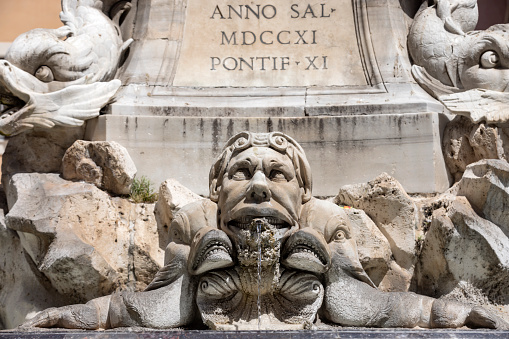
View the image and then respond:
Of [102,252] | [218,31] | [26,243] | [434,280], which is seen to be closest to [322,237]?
[434,280]

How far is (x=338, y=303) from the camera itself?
25.1 feet

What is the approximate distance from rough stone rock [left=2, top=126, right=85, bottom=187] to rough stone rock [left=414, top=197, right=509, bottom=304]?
3.12 meters

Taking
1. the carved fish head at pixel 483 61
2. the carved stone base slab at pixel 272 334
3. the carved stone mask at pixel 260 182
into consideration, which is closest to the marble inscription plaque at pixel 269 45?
the carved fish head at pixel 483 61

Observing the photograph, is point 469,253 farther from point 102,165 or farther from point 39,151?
point 39,151

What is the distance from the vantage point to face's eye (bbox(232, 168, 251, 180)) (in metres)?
7.81

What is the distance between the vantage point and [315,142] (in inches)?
366

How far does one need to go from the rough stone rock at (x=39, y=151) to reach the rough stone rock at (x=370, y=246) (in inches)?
98.2

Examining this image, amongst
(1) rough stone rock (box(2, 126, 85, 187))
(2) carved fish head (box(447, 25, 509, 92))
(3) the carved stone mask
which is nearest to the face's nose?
(3) the carved stone mask

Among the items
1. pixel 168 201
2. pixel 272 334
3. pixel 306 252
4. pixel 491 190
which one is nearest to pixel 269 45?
pixel 168 201

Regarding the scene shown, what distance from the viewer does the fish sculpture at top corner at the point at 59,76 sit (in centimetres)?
→ 923

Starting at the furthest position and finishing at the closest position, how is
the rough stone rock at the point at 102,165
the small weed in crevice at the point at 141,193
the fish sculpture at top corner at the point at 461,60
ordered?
the fish sculpture at top corner at the point at 461,60
the small weed in crevice at the point at 141,193
the rough stone rock at the point at 102,165

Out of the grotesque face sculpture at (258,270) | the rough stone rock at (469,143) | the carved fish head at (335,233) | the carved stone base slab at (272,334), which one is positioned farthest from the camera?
the rough stone rock at (469,143)

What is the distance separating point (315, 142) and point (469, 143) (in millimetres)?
1261

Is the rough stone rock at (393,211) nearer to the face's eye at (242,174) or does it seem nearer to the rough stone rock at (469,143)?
the rough stone rock at (469,143)
